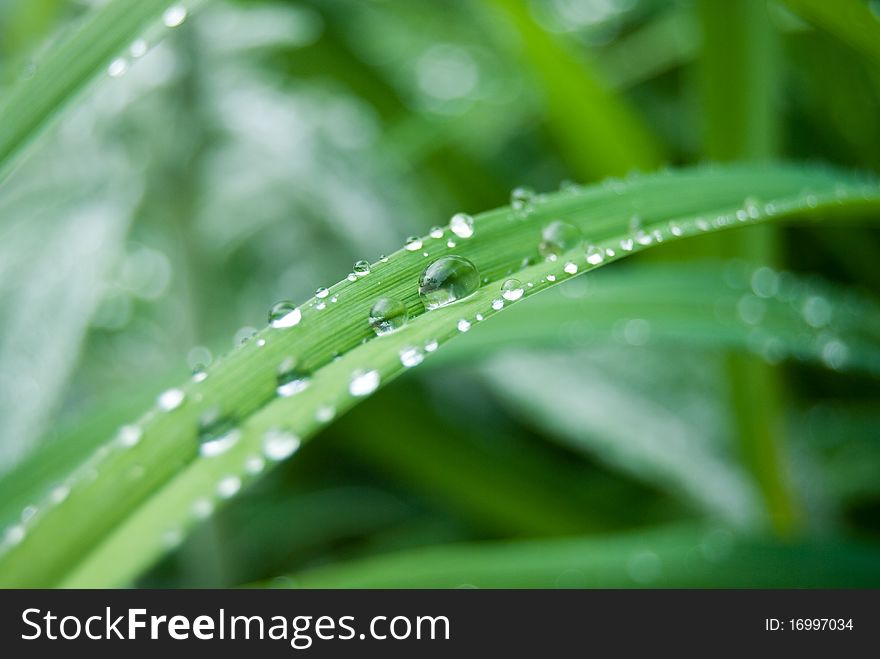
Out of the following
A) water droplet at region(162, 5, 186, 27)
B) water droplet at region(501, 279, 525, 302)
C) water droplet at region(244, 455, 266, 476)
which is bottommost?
water droplet at region(244, 455, 266, 476)

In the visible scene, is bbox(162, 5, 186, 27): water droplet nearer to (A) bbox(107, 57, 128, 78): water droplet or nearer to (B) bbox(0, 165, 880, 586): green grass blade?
(A) bbox(107, 57, 128, 78): water droplet

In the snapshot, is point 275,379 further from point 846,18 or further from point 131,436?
point 846,18

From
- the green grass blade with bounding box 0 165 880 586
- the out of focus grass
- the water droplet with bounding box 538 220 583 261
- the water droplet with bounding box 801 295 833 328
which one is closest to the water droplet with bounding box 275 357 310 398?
the green grass blade with bounding box 0 165 880 586

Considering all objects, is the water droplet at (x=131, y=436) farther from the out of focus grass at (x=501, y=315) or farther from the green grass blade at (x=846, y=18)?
the green grass blade at (x=846, y=18)

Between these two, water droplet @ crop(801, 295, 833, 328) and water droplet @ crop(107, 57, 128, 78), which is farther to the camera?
water droplet @ crop(801, 295, 833, 328)

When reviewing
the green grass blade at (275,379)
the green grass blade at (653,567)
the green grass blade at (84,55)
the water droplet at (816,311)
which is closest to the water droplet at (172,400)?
the green grass blade at (275,379)

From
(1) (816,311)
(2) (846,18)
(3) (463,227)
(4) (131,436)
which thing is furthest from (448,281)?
(1) (816,311)
